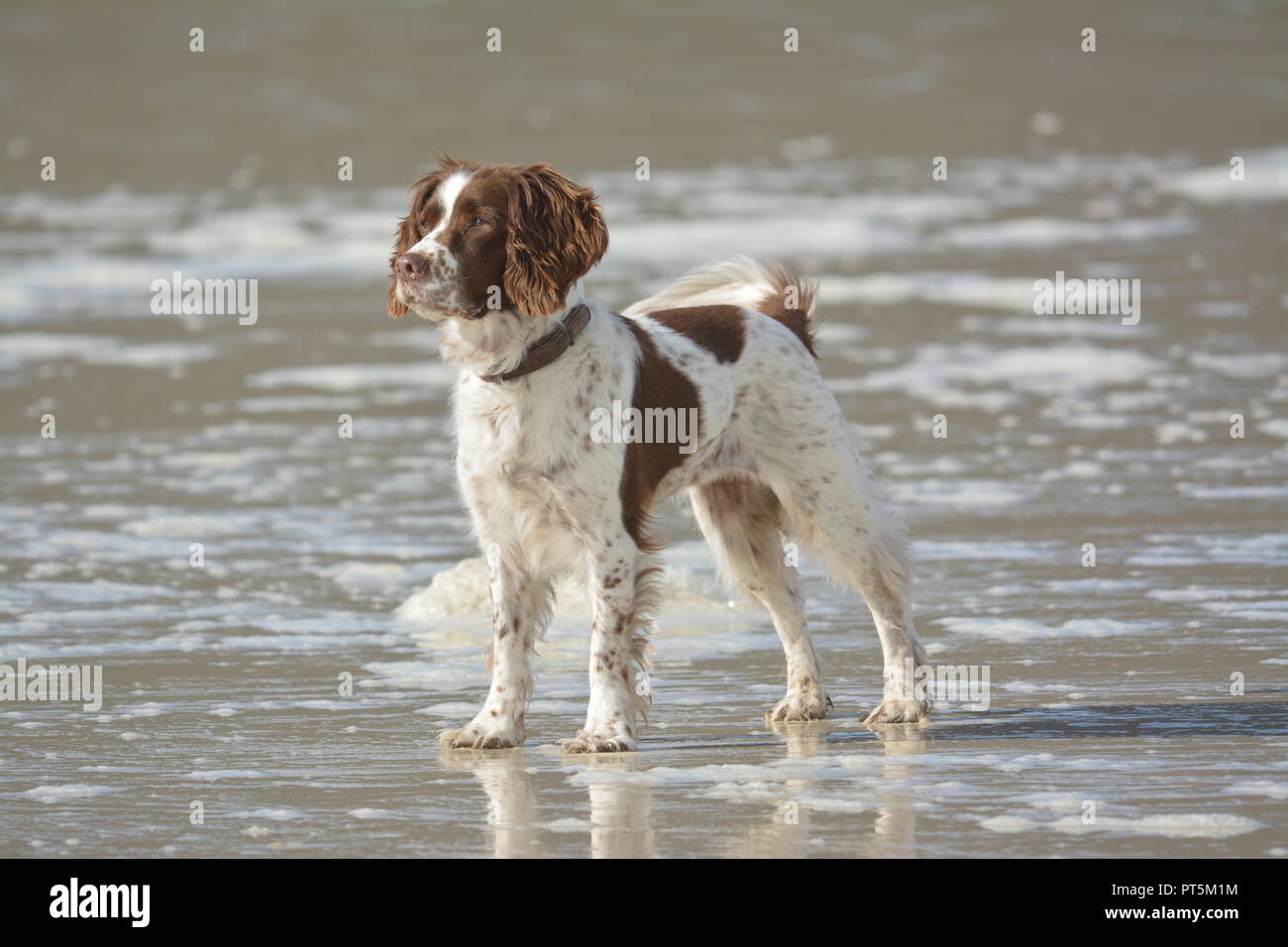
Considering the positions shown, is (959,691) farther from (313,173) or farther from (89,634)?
(313,173)

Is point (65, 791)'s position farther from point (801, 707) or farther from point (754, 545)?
point (754, 545)

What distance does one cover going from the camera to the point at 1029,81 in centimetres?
3238

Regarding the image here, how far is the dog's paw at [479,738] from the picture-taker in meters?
5.89

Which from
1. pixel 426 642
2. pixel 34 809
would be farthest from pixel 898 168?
pixel 34 809

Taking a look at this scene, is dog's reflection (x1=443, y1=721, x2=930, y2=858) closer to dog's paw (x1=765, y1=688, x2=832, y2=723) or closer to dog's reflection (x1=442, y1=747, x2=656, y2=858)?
dog's reflection (x1=442, y1=747, x2=656, y2=858)

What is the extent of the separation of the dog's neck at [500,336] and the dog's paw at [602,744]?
116 centimetres

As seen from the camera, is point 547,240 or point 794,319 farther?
point 794,319

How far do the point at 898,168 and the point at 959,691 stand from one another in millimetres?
20485

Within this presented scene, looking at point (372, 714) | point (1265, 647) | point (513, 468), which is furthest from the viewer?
point (1265, 647)

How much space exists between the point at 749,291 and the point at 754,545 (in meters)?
1.08

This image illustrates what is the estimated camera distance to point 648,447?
6082 mm
